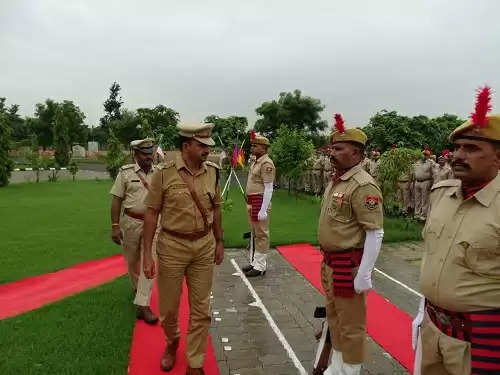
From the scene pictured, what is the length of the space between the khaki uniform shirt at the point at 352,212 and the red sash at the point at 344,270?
0.17 ft

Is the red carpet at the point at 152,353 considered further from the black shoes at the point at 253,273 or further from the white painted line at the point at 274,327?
the black shoes at the point at 253,273

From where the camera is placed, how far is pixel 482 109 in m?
2.33

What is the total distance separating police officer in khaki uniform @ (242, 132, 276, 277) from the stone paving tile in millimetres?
259

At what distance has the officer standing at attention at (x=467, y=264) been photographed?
7.13 ft

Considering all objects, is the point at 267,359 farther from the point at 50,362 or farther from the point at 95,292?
the point at 95,292

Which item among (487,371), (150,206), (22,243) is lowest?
(22,243)

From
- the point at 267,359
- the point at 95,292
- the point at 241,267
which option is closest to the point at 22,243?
the point at 95,292

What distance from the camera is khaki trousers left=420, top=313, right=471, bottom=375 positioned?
2.19m

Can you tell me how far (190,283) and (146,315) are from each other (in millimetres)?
1272

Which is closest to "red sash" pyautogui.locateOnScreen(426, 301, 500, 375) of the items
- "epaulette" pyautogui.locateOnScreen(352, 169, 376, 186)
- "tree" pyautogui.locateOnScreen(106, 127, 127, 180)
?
"epaulette" pyautogui.locateOnScreen(352, 169, 376, 186)

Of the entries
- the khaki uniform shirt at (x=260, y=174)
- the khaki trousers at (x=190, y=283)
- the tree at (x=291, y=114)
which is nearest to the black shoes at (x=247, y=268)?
the khaki uniform shirt at (x=260, y=174)

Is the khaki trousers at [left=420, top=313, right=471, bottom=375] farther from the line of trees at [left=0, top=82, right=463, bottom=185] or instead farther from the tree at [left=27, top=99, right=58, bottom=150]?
the tree at [left=27, top=99, right=58, bottom=150]

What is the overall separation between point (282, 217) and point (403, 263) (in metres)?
4.81

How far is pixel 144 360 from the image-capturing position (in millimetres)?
3955
